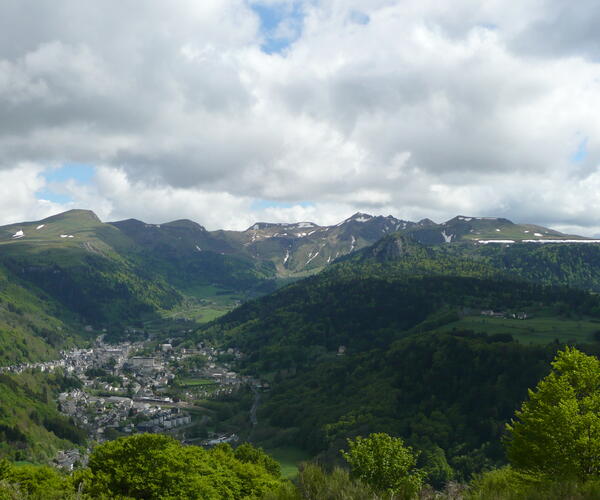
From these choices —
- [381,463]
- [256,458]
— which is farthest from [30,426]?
[381,463]

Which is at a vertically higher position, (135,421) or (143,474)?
(143,474)

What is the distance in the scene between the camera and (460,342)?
161 m

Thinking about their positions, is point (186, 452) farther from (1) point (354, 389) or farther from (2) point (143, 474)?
(1) point (354, 389)

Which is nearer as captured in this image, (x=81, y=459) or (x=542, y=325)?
(x=81, y=459)

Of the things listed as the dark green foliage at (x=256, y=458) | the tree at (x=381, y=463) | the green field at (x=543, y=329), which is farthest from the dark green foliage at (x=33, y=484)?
the green field at (x=543, y=329)

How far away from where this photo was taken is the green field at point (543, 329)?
165375 millimetres

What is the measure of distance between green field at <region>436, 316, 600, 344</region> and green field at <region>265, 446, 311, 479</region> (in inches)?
3409

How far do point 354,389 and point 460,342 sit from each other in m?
40.6

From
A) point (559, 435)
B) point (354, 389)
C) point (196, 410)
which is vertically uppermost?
point (559, 435)

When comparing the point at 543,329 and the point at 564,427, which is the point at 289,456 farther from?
the point at 564,427

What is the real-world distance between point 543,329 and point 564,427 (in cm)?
16982

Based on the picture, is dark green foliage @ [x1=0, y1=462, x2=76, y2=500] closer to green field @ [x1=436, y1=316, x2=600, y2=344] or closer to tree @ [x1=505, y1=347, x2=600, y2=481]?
tree @ [x1=505, y1=347, x2=600, y2=481]

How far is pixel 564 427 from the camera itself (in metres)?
30.5

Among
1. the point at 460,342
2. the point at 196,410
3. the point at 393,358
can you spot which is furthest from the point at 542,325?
the point at 196,410
